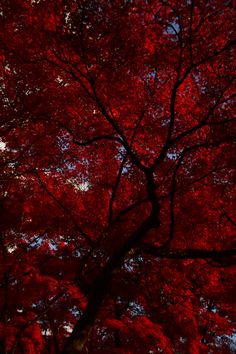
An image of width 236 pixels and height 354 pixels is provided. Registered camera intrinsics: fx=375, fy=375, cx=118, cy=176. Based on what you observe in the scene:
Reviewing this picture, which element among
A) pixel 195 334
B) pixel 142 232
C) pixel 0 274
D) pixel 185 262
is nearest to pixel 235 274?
pixel 185 262

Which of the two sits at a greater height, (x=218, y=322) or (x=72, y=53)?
(x=72, y=53)

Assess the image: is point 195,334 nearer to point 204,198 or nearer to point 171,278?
point 171,278

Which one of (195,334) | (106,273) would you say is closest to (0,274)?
(106,273)

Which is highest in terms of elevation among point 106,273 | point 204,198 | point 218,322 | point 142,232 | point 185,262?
point 204,198

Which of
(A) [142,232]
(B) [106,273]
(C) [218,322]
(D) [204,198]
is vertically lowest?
(B) [106,273]

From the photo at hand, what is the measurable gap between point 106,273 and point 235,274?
6.88 m

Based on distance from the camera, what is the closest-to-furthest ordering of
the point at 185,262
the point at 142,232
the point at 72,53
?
the point at 142,232 < the point at 72,53 < the point at 185,262

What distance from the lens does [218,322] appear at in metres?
14.1

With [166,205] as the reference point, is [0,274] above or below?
below

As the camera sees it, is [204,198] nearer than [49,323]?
Yes

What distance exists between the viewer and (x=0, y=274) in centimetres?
1257

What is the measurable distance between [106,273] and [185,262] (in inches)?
225

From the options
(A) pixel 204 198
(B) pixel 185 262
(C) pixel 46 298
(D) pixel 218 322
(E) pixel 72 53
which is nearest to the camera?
(E) pixel 72 53

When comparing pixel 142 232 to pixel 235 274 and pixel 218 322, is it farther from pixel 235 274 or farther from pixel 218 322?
pixel 218 322
